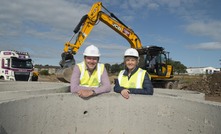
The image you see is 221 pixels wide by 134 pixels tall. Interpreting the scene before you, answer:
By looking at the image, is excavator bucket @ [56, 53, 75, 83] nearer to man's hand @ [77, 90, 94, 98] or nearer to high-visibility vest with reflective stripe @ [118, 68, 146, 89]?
high-visibility vest with reflective stripe @ [118, 68, 146, 89]

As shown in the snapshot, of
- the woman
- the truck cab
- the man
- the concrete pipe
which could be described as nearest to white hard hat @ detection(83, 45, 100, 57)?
the man

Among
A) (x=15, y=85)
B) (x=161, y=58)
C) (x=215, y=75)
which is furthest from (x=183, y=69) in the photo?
(x=15, y=85)

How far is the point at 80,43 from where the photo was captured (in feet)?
46.0

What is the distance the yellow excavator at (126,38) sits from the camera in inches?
532

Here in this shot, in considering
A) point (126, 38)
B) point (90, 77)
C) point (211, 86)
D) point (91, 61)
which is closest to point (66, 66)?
point (126, 38)

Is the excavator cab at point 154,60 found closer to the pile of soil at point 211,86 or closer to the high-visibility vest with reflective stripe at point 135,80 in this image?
the pile of soil at point 211,86

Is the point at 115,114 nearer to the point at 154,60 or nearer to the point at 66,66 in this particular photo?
the point at 66,66

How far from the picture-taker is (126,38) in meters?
15.6

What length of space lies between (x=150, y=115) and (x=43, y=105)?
6.04 ft

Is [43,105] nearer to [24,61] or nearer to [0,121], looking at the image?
[0,121]

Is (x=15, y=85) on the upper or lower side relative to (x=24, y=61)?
lower

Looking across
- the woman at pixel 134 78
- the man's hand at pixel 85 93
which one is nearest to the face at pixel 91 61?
the man's hand at pixel 85 93

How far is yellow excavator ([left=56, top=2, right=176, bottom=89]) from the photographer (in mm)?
13516

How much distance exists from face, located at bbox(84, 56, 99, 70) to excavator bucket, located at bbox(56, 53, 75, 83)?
8607mm
